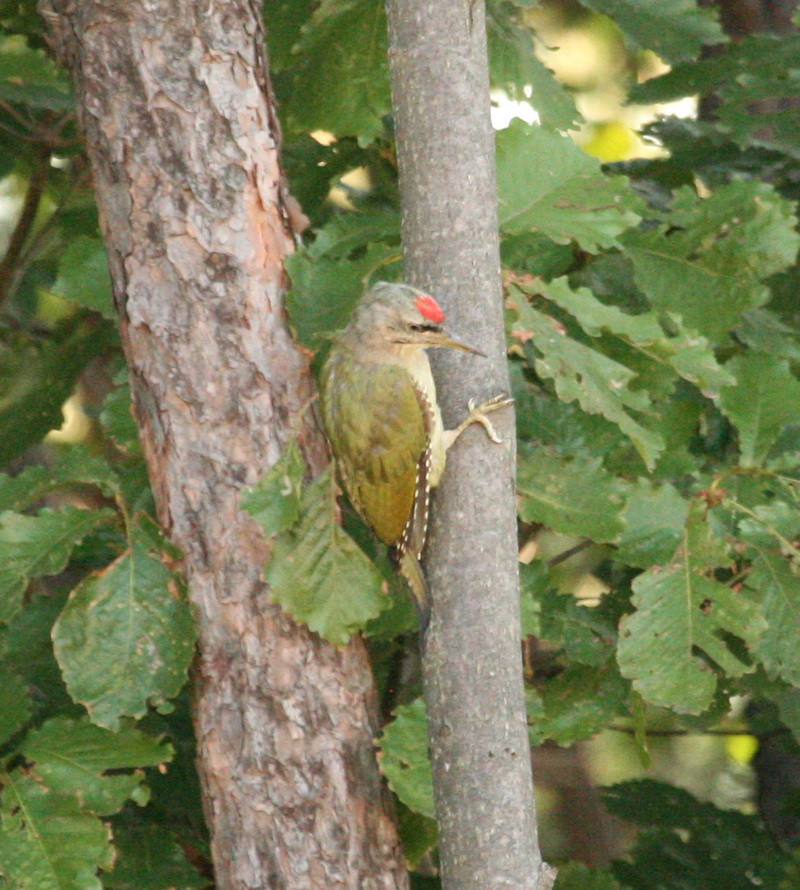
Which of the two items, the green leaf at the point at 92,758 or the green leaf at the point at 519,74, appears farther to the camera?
the green leaf at the point at 519,74

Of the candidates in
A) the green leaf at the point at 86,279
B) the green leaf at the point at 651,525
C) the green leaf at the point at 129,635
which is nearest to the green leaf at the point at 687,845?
the green leaf at the point at 651,525

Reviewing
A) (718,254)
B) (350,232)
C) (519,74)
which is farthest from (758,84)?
(350,232)

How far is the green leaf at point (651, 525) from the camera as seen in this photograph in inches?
106

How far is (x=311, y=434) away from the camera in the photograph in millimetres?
2609

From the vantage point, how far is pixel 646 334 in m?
2.63

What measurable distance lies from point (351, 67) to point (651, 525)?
134 centimetres

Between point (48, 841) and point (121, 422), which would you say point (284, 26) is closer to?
point (121, 422)

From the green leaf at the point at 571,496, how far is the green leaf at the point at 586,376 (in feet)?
0.41

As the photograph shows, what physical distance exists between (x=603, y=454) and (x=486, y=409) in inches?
27.0

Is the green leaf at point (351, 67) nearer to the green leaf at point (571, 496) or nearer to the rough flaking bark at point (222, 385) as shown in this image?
the rough flaking bark at point (222, 385)

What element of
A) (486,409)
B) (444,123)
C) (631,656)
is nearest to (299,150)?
(444,123)

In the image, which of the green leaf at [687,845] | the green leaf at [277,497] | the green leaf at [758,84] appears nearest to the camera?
the green leaf at [277,497]

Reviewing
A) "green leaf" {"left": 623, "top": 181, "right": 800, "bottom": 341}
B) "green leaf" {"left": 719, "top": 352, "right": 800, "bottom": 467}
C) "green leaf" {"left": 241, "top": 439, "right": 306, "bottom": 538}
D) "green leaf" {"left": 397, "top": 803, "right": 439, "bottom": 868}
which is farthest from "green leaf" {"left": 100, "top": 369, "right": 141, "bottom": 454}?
"green leaf" {"left": 719, "top": 352, "right": 800, "bottom": 467}

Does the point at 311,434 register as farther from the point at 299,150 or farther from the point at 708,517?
the point at 299,150
